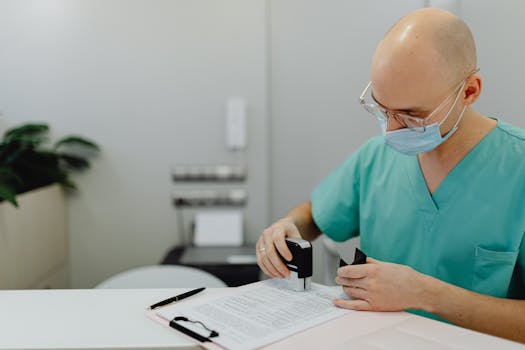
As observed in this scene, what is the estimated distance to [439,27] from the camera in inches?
37.9

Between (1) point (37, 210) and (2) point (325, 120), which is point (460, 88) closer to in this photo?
(2) point (325, 120)

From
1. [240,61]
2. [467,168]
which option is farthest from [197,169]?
[467,168]

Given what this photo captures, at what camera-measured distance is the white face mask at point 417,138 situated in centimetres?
101

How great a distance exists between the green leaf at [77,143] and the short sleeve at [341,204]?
1.74 m

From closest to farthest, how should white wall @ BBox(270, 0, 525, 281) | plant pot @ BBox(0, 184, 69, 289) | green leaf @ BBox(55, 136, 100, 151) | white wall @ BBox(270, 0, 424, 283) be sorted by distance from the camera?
plant pot @ BBox(0, 184, 69, 289)
white wall @ BBox(270, 0, 525, 281)
white wall @ BBox(270, 0, 424, 283)
green leaf @ BBox(55, 136, 100, 151)

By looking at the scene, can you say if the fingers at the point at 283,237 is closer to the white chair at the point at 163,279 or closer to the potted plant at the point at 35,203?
the white chair at the point at 163,279

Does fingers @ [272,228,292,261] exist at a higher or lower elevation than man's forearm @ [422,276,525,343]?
higher

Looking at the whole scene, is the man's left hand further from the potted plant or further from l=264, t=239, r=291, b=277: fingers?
the potted plant

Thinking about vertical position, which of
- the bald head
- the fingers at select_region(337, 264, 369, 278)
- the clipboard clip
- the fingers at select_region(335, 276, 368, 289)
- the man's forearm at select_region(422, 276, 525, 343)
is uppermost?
the bald head

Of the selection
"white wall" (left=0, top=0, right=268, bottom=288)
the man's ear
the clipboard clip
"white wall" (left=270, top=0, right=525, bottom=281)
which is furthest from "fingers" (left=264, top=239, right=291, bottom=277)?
"white wall" (left=0, top=0, right=268, bottom=288)

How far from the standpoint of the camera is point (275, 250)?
102cm

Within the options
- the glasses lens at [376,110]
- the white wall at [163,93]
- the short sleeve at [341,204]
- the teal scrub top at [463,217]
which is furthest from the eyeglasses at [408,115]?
the white wall at [163,93]

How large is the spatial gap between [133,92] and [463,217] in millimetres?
2107

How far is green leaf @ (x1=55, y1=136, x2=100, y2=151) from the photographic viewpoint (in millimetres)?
2666
